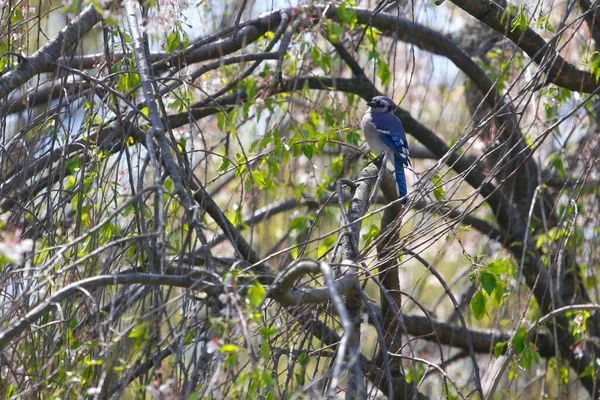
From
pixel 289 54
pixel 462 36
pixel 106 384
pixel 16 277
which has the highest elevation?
pixel 462 36

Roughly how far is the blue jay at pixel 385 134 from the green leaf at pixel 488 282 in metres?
2.12

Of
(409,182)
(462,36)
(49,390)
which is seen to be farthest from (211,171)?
(49,390)

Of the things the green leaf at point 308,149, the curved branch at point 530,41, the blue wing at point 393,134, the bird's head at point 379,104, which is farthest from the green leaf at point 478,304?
the blue wing at point 393,134

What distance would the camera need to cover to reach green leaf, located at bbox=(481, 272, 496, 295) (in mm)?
3031

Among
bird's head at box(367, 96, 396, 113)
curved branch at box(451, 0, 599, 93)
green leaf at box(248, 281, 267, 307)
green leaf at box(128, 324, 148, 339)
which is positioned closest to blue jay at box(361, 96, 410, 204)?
bird's head at box(367, 96, 396, 113)

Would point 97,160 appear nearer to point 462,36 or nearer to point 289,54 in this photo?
point 289,54

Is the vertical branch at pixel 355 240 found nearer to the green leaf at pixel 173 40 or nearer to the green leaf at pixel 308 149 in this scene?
the green leaf at pixel 308 149

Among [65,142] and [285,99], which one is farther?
[285,99]

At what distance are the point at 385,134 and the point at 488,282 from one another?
2578mm

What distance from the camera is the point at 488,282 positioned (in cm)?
305

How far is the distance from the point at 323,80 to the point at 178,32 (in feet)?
5.08

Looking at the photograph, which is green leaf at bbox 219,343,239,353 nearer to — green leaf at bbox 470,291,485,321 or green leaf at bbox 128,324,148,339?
green leaf at bbox 128,324,148,339

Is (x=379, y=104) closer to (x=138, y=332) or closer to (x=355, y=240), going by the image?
(x=355, y=240)

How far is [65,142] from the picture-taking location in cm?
288
